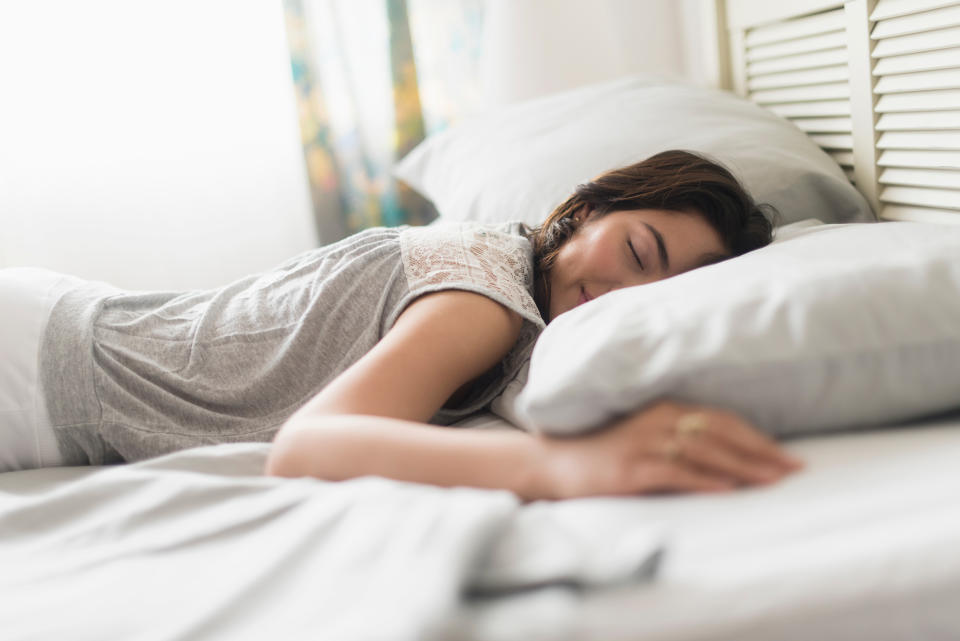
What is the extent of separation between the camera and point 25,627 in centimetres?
55

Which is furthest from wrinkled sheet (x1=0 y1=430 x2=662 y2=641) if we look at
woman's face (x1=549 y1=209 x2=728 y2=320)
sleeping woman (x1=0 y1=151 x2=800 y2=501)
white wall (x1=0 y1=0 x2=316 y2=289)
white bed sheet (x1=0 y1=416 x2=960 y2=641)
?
white wall (x1=0 y1=0 x2=316 y2=289)

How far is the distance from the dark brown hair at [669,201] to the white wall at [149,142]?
1.12 metres

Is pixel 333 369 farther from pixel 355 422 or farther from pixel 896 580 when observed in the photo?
pixel 896 580

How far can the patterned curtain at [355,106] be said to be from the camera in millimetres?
2045

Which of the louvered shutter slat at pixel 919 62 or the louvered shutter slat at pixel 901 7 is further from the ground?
the louvered shutter slat at pixel 901 7

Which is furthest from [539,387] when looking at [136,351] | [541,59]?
[541,59]

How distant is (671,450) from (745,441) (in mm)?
56

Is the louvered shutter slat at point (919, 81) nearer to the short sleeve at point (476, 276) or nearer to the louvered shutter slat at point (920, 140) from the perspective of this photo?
the louvered shutter slat at point (920, 140)

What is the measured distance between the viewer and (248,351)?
0.99 m

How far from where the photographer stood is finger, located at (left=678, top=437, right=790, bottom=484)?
572mm

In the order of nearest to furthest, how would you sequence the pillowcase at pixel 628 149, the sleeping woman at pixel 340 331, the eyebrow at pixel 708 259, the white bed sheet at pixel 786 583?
the white bed sheet at pixel 786 583, the sleeping woman at pixel 340 331, the eyebrow at pixel 708 259, the pillowcase at pixel 628 149

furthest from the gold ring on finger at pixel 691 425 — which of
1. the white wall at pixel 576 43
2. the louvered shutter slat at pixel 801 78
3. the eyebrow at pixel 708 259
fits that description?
the white wall at pixel 576 43

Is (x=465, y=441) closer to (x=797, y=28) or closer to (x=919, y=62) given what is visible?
(x=919, y=62)

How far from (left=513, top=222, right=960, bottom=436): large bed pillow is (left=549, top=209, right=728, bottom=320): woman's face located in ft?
1.14
